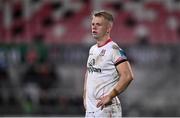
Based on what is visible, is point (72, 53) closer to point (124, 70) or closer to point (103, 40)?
point (103, 40)

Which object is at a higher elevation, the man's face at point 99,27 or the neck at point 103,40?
the man's face at point 99,27

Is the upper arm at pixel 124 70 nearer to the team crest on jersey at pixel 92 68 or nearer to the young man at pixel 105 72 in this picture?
the young man at pixel 105 72

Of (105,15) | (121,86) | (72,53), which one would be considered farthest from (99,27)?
(72,53)

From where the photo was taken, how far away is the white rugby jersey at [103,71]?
4941 mm

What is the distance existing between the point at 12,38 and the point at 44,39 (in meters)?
0.74

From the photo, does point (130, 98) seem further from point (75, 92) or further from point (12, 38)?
point (12, 38)

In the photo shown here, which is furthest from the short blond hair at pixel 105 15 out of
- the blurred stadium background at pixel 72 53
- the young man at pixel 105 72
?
the blurred stadium background at pixel 72 53

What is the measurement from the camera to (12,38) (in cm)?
1452

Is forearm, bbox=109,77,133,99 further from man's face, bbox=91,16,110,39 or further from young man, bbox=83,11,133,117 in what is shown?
man's face, bbox=91,16,110,39

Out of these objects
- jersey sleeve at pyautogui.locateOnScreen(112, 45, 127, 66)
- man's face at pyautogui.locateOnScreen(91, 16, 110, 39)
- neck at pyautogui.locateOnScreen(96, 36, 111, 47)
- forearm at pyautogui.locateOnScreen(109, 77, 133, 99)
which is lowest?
forearm at pyautogui.locateOnScreen(109, 77, 133, 99)

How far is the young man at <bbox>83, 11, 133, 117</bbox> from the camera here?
4891 millimetres

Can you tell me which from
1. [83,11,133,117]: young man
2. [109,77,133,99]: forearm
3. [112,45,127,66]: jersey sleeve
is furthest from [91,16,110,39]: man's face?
[109,77,133,99]: forearm

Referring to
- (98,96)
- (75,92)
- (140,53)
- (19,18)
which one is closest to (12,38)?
(19,18)

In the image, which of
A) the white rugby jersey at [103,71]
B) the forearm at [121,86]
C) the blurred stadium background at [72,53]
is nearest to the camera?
the forearm at [121,86]
